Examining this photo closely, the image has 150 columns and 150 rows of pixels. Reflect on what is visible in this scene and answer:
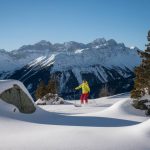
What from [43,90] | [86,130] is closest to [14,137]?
[86,130]

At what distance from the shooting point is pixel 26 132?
9281mm

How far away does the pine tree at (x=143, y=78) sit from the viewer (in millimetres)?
18234

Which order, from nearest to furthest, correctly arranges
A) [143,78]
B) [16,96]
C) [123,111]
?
[16,96]
[123,111]
[143,78]

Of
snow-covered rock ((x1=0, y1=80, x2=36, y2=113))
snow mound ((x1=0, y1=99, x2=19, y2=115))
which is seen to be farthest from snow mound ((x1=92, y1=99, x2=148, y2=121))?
snow mound ((x1=0, y1=99, x2=19, y2=115))

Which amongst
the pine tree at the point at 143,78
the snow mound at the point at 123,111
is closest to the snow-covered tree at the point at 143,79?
the pine tree at the point at 143,78

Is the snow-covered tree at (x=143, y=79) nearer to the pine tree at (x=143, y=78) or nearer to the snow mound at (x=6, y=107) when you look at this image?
the pine tree at (x=143, y=78)

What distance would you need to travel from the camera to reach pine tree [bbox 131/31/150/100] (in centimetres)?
1823

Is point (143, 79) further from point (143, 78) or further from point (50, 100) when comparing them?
point (50, 100)

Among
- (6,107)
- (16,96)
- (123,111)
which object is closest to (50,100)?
(16,96)

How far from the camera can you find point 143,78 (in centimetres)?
1836

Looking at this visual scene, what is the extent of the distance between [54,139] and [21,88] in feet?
30.8

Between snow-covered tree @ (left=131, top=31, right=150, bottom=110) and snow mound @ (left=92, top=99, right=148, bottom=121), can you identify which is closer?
snow mound @ (left=92, top=99, right=148, bottom=121)

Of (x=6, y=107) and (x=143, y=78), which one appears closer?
(x=6, y=107)

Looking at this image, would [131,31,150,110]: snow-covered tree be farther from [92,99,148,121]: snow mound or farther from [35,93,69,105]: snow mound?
[35,93,69,105]: snow mound
